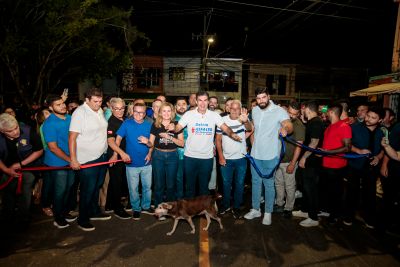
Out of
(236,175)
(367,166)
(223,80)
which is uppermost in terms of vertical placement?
(223,80)

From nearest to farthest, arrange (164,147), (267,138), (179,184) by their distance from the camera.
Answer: (267,138) → (164,147) → (179,184)

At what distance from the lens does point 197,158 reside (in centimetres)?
521

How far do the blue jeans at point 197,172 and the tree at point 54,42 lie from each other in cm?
1290

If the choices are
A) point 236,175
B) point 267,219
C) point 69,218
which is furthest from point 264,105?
point 69,218

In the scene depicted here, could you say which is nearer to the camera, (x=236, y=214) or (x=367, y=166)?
(x=367, y=166)

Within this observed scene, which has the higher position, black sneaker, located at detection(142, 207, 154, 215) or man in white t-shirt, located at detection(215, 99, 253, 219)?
man in white t-shirt, located at detection(215, 99, 253, 219)

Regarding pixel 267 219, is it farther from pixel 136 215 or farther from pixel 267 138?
pixel 136 215

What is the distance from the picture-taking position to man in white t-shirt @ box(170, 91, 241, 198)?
5.12 metres

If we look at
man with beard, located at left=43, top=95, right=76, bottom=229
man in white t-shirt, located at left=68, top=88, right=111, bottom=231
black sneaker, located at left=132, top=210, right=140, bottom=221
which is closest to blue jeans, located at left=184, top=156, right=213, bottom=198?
black sneaker, located at left=132, top=210, right=140, bottom=221

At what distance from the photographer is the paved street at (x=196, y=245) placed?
156 inches

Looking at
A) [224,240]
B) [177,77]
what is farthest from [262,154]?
[177,77]

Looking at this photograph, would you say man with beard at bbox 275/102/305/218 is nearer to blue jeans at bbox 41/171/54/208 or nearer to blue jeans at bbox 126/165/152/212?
blue jeans at bbox 126/165/152/212

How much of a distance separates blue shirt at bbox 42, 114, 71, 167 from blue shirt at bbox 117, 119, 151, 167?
960mm

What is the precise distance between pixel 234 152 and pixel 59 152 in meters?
3.33
